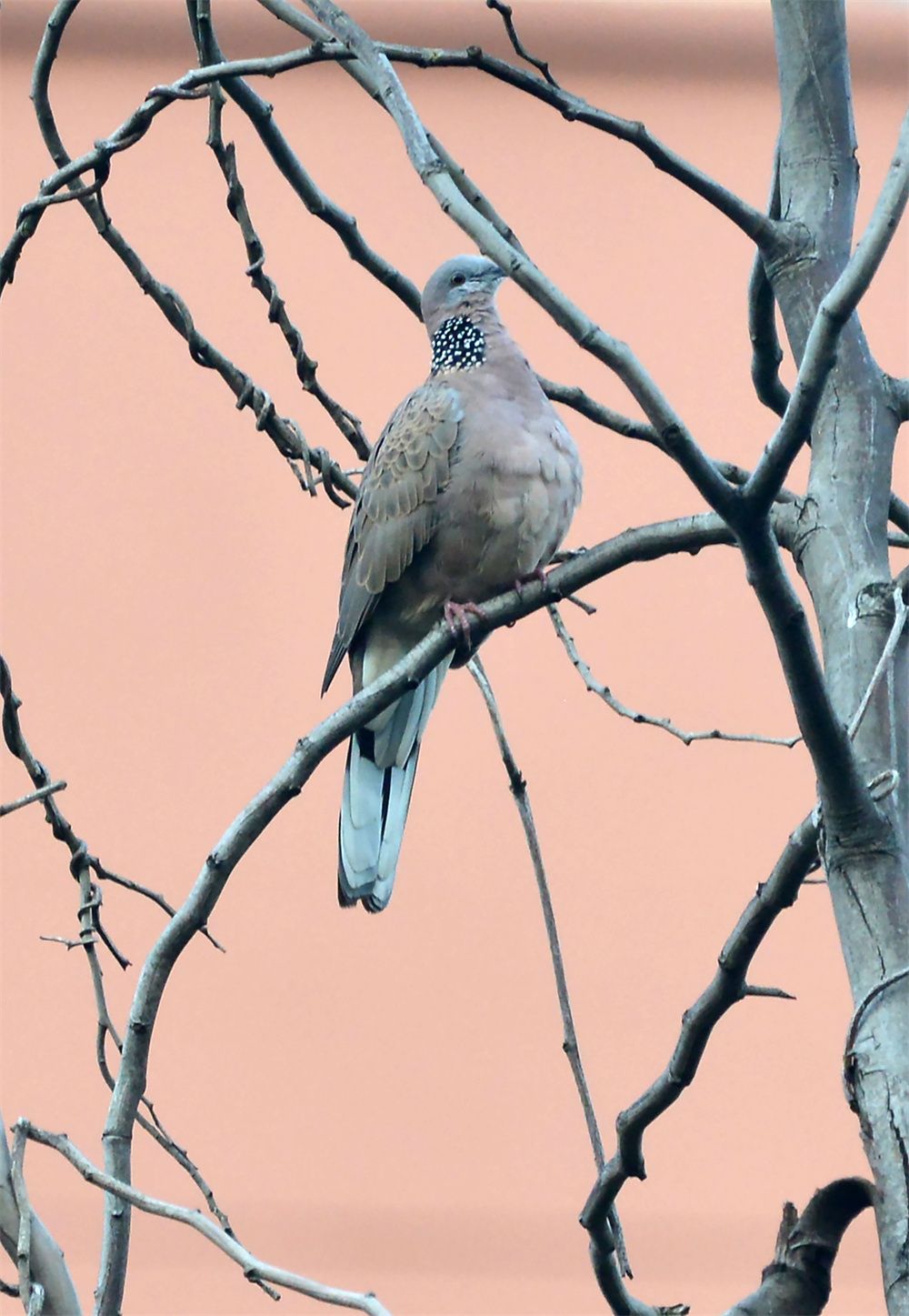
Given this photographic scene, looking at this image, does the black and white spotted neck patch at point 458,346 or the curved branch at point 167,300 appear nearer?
the curved branch at point 167,300

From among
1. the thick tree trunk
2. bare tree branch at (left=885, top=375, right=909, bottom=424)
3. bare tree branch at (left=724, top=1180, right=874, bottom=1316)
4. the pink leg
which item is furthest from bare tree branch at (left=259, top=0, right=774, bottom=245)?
bare tree branch at (left=724, top=1180, right=874, bottom=1316)

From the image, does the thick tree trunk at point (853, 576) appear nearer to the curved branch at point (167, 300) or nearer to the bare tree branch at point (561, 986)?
the bare tree branch at point (561, 986)

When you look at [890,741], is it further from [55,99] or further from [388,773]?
[55,99]

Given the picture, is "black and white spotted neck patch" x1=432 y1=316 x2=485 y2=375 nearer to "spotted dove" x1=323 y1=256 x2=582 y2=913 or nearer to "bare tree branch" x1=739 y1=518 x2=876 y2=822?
"spotted dove" x1=323 y1=256 x2=582 y2=913

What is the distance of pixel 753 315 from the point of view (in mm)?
2322

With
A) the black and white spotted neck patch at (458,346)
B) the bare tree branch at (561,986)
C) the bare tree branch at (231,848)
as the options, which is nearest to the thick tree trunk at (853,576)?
the bare tree branch at (231,848)

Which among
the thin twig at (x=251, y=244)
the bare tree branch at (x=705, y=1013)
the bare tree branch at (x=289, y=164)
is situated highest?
the thin twig at (x=251, y=244)

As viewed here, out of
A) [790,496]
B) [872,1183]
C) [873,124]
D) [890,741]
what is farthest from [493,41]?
[872,1183]

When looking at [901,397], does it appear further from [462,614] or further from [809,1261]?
[809,1261]

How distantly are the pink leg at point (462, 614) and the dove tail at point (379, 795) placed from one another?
0.17 metres

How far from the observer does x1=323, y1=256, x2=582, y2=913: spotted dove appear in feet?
9.33

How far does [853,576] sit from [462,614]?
919 millimetres

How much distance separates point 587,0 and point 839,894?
14.0 ft

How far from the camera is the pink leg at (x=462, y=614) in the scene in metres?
2.47
